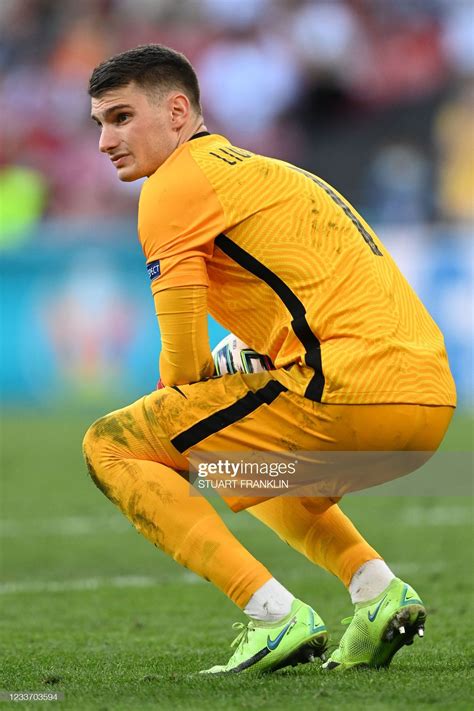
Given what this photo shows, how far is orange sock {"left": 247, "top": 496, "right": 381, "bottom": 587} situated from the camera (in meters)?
3.87

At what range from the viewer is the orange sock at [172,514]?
354cm

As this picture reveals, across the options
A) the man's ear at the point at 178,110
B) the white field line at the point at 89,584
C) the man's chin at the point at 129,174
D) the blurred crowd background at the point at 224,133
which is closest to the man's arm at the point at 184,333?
the man's chin at the point at 129,174

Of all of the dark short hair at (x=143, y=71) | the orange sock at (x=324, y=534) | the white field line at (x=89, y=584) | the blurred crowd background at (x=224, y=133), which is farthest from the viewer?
the blurred crowd background at (x=224, y=133)

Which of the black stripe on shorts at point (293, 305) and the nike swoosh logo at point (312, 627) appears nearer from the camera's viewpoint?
the black stripe on shorts at point (293, 305)

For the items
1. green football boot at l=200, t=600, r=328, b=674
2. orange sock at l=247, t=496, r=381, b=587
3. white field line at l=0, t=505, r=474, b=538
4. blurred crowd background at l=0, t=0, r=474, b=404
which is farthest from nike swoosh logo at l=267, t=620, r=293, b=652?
blurred crowd background at l=0, t=0, r=474, b=404

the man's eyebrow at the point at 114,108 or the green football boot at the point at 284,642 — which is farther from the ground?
the man's eyebrow at the point at 114,108

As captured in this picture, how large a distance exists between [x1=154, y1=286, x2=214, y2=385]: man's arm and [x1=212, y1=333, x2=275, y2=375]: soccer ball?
152mm

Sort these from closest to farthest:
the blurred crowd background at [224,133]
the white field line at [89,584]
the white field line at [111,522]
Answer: the white field line at [89,584], the white field line at [111,522], the blurred crowd background at [224,133]

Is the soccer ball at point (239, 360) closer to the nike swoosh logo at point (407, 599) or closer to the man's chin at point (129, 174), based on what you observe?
the man's chin at point (129, 174)

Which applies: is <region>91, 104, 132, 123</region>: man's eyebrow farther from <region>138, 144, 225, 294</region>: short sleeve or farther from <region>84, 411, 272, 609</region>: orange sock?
<region>84, 411, 272, 609</region>: orange sock

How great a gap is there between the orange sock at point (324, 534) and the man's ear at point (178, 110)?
114cm

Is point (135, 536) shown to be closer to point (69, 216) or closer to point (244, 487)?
point (244, 487)

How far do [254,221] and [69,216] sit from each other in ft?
40.4

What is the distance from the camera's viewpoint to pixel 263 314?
3539mm
